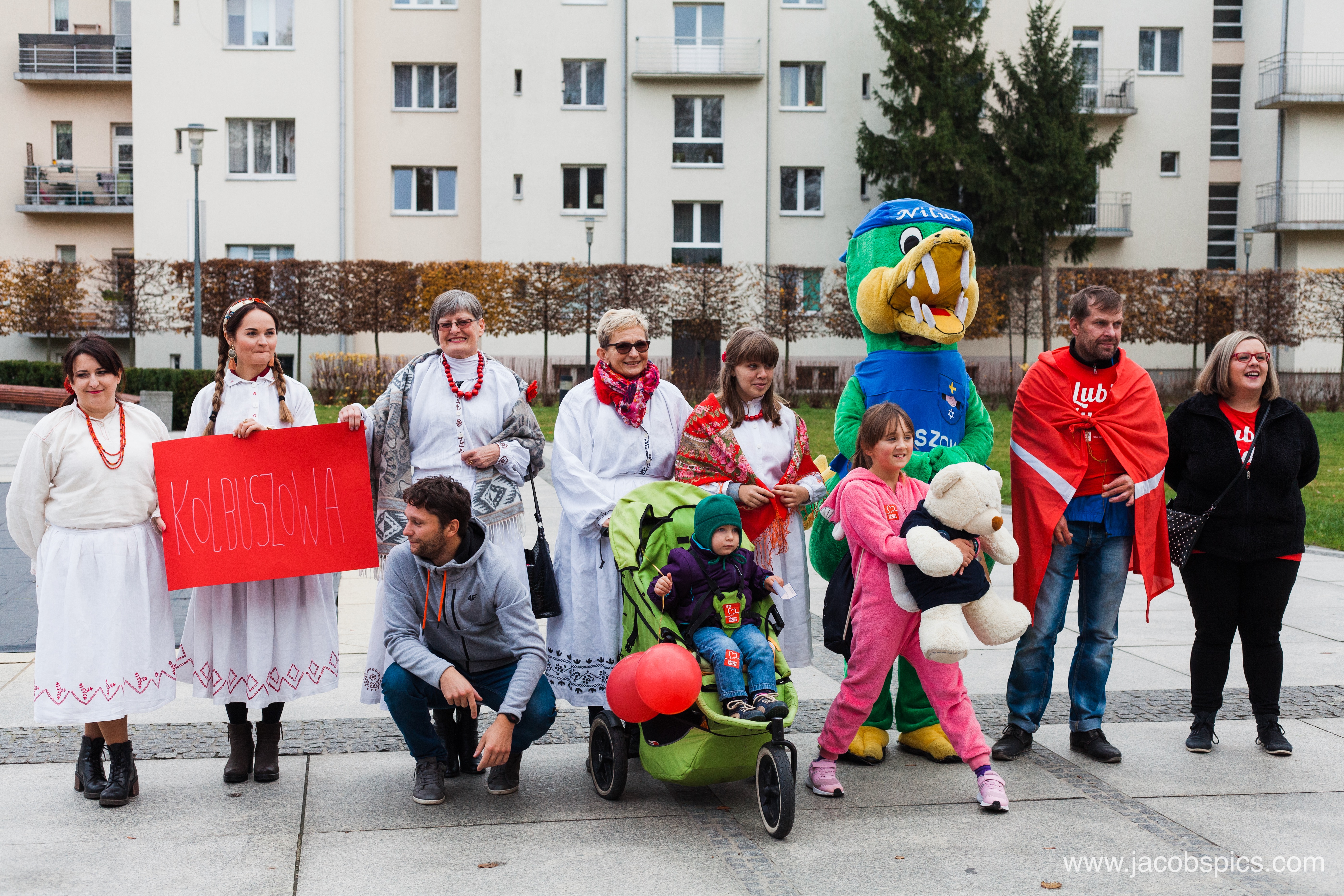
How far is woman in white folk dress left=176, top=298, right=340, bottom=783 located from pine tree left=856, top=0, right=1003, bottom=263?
3034 cm

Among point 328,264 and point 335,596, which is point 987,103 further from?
point 335,596

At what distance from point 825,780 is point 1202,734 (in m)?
1.82

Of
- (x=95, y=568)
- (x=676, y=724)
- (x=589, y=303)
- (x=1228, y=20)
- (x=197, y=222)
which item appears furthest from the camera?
(x=1228, y=20)

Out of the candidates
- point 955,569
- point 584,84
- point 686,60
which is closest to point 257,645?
point 955,569

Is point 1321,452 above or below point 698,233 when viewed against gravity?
below

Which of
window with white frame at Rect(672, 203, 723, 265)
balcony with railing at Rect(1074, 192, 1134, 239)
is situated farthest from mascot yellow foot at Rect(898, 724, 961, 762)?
balcony with railing at Rect(1074, 192, 1134, 239)

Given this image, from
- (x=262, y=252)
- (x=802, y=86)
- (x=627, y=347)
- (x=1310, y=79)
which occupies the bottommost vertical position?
(x=627, y=347)

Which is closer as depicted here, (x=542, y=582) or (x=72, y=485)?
(x=72, y=485)

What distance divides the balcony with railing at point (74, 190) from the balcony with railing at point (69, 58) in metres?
2.68

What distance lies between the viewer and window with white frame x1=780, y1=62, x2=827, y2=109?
36625 millimetres

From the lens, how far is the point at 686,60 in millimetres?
35250

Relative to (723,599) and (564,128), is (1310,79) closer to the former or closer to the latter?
(564,128)

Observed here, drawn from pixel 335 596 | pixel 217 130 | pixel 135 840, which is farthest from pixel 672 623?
pixel 217 130

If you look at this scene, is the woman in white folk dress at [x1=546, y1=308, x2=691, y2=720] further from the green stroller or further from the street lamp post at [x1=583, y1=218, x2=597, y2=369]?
the street lamp post at [x1=583, y1=218, x2=597, y2=369]
